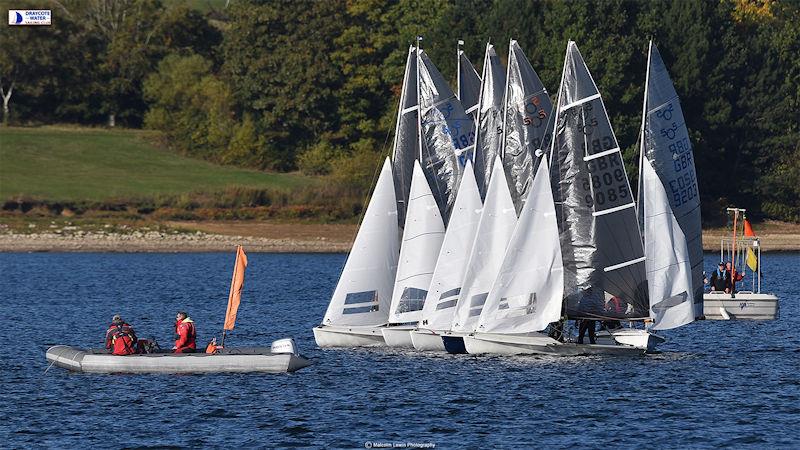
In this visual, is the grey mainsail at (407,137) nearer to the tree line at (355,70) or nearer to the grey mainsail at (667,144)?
the grey mainsail at (667,144)

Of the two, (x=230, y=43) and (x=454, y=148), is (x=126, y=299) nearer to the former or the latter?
(x=454, y=148)

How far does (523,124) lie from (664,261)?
7387 mm

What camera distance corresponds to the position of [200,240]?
426 feet

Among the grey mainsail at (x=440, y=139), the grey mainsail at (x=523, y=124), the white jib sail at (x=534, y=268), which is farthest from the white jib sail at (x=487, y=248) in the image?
the grey mainsail at (x=440, y=139)

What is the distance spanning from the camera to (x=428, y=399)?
45.8m

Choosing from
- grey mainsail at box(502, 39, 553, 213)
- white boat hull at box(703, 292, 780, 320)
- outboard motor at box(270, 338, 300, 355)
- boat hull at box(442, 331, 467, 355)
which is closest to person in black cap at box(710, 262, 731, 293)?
white boat hull at box(703, 292, 780, 320)

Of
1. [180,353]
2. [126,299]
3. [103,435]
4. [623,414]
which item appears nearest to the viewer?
[103,435]

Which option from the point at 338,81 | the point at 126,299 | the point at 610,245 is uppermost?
the point at 338,81

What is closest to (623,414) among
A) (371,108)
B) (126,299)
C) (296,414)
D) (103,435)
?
(296,414)

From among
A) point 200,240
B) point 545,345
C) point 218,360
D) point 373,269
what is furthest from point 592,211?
point 200,240

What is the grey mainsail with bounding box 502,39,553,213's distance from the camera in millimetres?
55406

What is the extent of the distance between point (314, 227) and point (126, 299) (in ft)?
160

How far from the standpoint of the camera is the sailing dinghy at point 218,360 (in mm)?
49125

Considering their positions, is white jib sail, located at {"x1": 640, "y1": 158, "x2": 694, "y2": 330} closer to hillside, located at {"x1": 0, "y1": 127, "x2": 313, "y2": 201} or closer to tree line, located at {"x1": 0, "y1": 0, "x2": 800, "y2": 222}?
tree line, located at {"x1": 0, "y1": 0, "x2": 800, "y2": 222}
